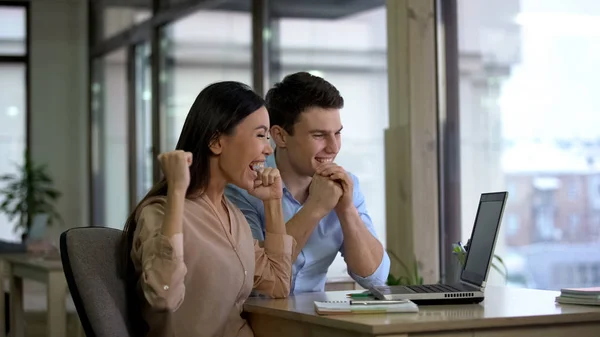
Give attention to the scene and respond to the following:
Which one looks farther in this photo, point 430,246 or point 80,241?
point 430,246

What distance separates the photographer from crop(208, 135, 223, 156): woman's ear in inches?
92.0

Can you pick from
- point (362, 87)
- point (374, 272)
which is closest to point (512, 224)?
point (362, 87)

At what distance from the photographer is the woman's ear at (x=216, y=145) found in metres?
2.34

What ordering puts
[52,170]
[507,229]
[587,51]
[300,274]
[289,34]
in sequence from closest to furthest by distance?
[300,274] → [587,51] → [507,229] → [289,34] → [52,170]

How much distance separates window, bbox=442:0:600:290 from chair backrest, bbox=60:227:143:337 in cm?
216

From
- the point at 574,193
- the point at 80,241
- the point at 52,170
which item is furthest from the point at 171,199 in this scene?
the point at 52,170

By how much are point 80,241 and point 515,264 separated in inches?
95.0

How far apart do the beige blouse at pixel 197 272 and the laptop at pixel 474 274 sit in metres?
0.33

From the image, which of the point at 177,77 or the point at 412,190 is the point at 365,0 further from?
A: the point at 177,77

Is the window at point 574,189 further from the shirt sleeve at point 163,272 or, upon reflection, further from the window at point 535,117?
the shirt sleeve at point 163,272

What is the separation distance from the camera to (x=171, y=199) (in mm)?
2066

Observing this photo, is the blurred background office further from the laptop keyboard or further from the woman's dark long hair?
the woman's dark long hair

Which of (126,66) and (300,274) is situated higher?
(126,66)

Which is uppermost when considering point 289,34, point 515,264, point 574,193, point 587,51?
point 289,34
